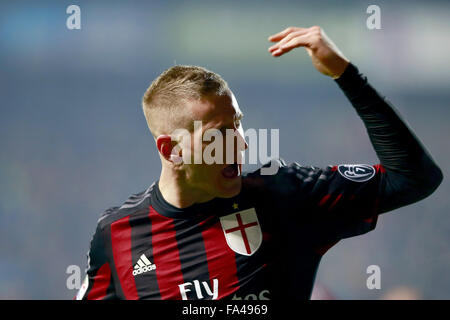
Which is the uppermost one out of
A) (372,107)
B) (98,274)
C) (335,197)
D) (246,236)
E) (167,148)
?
(372,107)

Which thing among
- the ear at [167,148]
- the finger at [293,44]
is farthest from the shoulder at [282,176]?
the finger at [293,44]

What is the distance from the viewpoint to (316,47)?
143 centimetres

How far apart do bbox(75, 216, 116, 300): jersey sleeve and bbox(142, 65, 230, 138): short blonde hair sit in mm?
489

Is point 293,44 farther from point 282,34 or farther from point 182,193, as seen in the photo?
point 182,193

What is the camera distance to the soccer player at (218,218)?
1709 mm

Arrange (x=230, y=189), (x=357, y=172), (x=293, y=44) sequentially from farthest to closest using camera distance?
1. (x=230, y=189)
2. (x=357, y=172)
3. (x=293, y=44)

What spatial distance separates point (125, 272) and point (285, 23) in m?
2.34

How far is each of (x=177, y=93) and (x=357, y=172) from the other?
2.29ft

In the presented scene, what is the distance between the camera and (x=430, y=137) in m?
4.02

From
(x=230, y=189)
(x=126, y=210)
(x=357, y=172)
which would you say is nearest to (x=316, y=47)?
(x=357, y=172)

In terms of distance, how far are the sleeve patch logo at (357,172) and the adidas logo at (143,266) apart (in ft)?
2.57

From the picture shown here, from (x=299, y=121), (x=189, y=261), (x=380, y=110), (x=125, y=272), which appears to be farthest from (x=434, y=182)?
(x=299, y=121)

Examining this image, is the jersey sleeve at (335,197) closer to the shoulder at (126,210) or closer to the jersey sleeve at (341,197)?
the jersey sleeve at (341,197)

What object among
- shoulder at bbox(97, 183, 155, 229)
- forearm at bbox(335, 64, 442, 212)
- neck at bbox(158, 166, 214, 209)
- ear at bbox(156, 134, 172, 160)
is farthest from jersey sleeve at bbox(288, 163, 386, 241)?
shoulder at bbox(97, 183, 155, 229)
